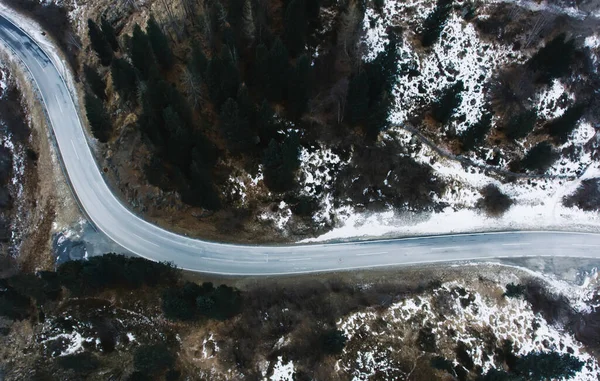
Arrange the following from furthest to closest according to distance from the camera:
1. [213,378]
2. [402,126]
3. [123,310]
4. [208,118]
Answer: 1. [402,126]
2. [208,118]
3. [123,310]
4. [213,378]

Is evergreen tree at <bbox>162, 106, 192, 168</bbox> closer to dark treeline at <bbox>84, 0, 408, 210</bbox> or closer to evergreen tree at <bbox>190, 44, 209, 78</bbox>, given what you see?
dark treeline at <bbox>84, 0, 408, 210</bbox>

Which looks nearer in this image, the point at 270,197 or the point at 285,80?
the point at 285,80

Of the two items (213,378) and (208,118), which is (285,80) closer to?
(208,118)

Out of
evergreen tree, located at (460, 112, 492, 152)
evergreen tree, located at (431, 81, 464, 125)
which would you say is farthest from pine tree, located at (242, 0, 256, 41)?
evergreen tree, located at (460, 112, 492, 152)

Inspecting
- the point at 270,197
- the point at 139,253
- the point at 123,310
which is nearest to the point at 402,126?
the point at 270,197

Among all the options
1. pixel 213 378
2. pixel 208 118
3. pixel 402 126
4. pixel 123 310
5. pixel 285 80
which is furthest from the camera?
pixel 402 126

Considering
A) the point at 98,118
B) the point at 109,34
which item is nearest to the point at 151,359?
the point at 98,118

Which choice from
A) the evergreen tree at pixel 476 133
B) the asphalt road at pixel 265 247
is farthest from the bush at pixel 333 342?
the evergreen tree at pixel 476 133
